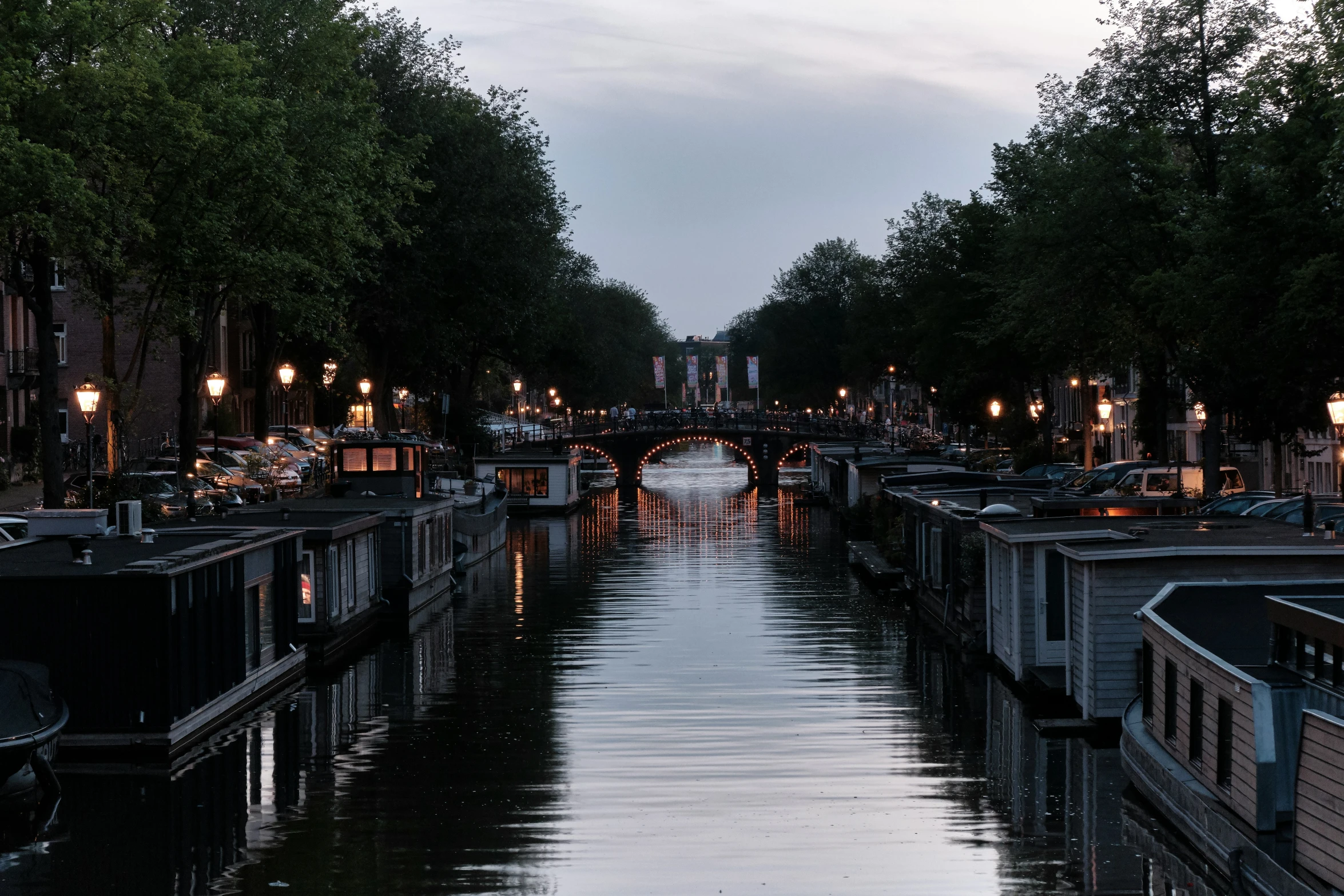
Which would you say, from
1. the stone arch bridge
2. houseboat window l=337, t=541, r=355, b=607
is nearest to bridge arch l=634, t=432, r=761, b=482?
the stone arch bridge

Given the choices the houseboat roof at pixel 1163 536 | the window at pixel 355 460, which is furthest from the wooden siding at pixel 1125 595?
the window at pixel 355 460

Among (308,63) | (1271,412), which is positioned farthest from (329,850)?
(308,63)

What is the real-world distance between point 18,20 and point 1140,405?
160 feet

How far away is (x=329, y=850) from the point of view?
18.5 metres

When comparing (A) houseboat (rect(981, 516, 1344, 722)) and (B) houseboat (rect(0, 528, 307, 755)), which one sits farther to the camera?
(A) houseboat (rect(981, 516, 1344, 722))

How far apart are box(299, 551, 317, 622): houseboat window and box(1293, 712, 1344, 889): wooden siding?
2122 centimetres

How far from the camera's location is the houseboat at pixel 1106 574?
74.0ft

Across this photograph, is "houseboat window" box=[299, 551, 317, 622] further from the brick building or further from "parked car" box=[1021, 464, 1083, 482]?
"parked car" box=[1021, 464, 1083, 482]

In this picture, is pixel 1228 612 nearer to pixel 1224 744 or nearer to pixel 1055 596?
pixel 1224 744

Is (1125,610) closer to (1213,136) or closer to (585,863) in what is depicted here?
(585,863)

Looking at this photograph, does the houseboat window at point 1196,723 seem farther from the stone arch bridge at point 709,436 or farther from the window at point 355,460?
the stone arch bridge at point 709,436

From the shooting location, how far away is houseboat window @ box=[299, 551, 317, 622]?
32.1 metres

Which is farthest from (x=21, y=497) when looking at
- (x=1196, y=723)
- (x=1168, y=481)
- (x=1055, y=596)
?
(x=1196, y=723)

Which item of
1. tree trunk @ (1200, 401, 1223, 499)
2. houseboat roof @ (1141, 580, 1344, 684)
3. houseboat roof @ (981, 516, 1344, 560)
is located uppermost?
tree trunk @ (1200, 401, 1223, 499)
